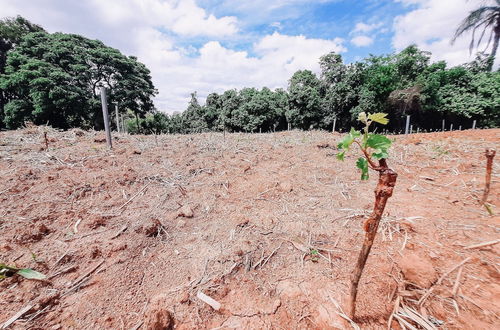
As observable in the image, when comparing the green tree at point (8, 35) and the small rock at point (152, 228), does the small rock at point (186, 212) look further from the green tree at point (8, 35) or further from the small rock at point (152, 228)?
the green tree at point (8, 35)

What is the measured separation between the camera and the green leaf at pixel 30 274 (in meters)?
1.63

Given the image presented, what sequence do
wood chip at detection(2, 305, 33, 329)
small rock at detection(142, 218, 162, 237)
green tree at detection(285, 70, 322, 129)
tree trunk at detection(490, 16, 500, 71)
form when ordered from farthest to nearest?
1. green tree at detection(285, 70, 322, 129)
2. tree trunk at detection(490, 16, 500, 71)
3. small rock at detection(142, 218, 162, 237)
4. wood chip at detection(2, 305, 33, 329)

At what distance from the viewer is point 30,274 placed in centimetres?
165

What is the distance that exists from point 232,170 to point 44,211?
264 centimetres

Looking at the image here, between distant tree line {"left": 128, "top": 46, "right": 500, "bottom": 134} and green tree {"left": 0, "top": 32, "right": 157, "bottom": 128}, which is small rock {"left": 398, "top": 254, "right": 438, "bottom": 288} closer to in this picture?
distant tree line {"left": 128, "top": 46, "right": 500, "bottom": 134}

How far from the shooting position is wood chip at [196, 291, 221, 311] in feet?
4.96

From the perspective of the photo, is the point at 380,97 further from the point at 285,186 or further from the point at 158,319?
the point at 158,319

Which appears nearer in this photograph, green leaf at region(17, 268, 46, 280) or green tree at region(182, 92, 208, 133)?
green leaf at region(17, 268, 46, 280)

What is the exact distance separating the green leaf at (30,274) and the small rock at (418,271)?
2.83 metres

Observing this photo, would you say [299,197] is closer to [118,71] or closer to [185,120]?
[118,71]

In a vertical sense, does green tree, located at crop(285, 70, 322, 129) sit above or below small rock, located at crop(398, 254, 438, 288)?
above

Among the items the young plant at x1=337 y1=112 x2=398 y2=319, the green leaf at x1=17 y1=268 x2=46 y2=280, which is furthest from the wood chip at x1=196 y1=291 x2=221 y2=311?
the green leaf at x1=17 y1=268 x2=46 y2=280

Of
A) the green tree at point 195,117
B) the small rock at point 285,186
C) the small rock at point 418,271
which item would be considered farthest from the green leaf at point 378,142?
the green tree at point 195,117

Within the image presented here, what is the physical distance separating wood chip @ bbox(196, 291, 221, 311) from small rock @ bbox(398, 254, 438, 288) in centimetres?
145
